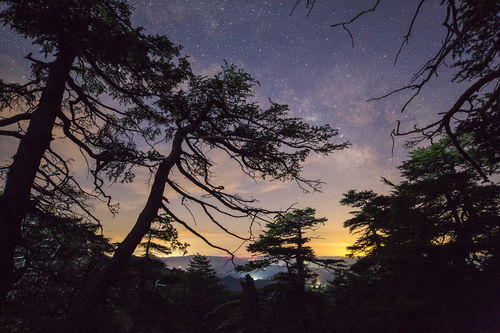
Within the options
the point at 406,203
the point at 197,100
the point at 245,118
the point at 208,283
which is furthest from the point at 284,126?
the point at 208,283

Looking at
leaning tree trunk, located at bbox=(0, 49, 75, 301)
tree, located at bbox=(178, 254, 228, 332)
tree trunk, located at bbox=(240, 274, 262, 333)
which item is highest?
leaning tree trunk, located at bbox=(0, 49, 75, 301)

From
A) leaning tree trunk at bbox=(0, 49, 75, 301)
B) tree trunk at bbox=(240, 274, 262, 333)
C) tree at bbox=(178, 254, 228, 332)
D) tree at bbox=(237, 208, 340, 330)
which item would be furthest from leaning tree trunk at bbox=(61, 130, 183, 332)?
tree at bbox=(178, 254, 228, 332)

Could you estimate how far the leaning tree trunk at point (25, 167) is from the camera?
3783mm

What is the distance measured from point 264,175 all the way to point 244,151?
109 centimetres

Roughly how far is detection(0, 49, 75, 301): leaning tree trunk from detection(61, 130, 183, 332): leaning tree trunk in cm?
103

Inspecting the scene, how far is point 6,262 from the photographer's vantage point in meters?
3.78

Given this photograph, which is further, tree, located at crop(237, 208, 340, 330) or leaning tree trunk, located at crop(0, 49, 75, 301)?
tree, located at crop(237, 208, 340, 330)

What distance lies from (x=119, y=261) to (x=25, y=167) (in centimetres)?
221

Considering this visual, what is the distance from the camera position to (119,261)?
14.6 ft

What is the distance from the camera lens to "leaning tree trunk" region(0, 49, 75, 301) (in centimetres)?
378

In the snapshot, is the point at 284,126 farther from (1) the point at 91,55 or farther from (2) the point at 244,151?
(1) the point at 91,55

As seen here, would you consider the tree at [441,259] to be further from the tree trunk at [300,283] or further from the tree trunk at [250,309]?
the tree trunk at [250,309]

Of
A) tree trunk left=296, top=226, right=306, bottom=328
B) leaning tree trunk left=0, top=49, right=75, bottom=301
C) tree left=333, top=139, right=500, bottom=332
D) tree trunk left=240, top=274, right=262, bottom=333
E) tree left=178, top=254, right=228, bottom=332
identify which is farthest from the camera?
tree left=178, top=254, right=228, bottom=332

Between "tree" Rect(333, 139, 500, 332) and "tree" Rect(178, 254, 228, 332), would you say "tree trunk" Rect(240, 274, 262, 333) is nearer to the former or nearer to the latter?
"tree" Rect(333, 139, 500, 332)
